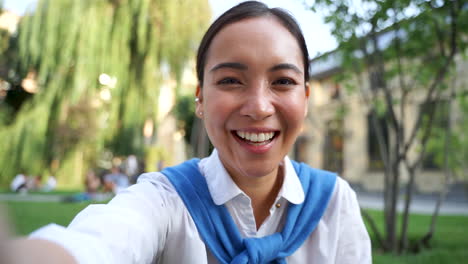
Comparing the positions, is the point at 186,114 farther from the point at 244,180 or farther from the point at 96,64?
the point at 244,180

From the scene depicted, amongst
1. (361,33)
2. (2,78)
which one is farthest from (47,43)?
(361,33)

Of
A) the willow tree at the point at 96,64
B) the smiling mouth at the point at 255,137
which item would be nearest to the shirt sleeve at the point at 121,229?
the smiling mouth at the point at 255,137

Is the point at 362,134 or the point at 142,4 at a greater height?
the point at 142,4

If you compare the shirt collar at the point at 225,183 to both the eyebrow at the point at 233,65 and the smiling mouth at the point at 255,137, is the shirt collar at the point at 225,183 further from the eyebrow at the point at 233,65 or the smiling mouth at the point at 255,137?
the eyebrow at the point at 233,65

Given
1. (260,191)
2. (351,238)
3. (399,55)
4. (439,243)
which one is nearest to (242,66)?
(260,191)

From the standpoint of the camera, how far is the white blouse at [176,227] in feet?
2.39

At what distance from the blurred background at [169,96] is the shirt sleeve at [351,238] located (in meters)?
2.47

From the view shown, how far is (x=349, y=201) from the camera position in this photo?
1.24 m

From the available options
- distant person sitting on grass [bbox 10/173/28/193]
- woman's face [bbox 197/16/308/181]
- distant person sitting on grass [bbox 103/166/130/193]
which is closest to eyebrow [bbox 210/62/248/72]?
woman's face [bbox 197/16/308/181]

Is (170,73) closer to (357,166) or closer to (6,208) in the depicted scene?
(6,208)

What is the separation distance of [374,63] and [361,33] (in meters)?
0.49

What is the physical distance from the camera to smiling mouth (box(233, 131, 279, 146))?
3.40 ft

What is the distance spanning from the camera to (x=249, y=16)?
1059mm

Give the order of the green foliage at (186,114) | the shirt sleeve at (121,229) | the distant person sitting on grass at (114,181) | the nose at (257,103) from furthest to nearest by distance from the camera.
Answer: the green foliage at (186,114), the distant person sitting on grass at (114,181), the nose at (257,103), the shirt sleeve at (121,229)
